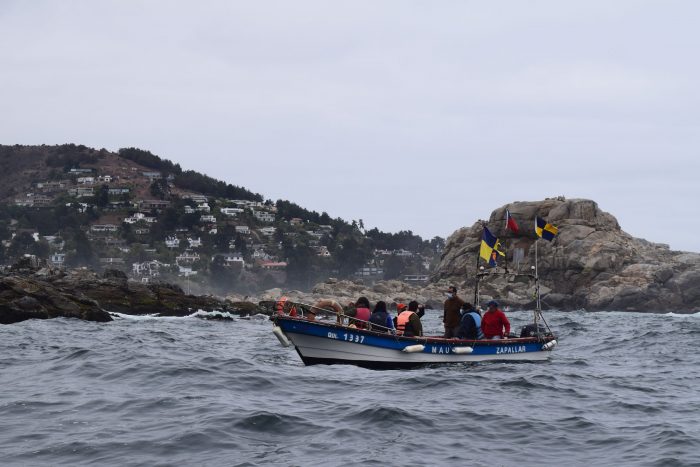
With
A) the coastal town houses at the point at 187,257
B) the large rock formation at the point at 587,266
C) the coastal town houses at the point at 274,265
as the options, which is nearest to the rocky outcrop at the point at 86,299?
the large rock formation at the point at 587,266

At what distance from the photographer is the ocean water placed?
12500mm

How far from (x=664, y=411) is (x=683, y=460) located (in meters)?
5.02

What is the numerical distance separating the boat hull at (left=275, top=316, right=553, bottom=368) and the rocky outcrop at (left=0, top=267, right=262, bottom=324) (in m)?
25.0

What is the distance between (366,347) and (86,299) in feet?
96.1

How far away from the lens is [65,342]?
29.8 meters

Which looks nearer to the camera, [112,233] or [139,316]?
[139,316]

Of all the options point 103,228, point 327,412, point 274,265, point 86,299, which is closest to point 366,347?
point 327,412

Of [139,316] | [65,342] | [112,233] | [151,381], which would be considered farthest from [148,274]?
[151,381]

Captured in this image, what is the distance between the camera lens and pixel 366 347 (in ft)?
76.3

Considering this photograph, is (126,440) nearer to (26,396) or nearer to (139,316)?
(26,396)

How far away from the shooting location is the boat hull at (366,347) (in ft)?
74.9

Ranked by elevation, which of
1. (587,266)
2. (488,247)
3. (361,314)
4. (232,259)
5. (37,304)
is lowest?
(37,304)

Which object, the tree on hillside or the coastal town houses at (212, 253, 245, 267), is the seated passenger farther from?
the tree on hillside

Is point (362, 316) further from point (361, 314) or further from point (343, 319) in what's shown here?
point (343, 319)
